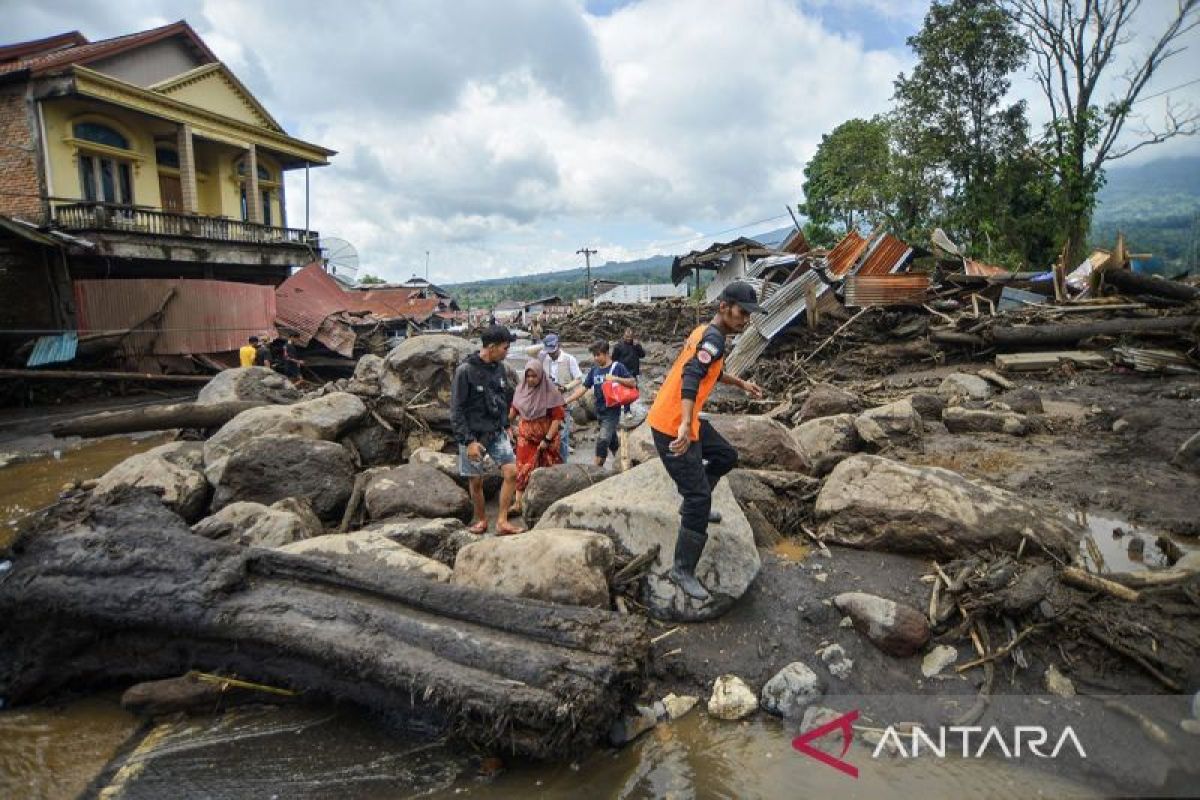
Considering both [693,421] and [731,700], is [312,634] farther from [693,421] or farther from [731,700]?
[693,421]

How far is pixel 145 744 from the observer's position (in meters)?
3.16

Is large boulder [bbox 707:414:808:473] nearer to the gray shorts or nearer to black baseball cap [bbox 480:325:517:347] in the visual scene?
the gray shorts

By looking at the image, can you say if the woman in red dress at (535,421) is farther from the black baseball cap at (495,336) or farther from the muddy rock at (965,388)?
the muddy rock at (965,388)

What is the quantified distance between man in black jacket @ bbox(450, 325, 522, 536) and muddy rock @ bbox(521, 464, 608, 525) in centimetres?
19

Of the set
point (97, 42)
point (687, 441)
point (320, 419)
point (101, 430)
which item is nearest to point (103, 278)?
point (97, 42)

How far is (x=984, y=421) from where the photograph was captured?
297 inches

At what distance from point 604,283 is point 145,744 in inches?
2072

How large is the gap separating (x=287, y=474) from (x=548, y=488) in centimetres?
261

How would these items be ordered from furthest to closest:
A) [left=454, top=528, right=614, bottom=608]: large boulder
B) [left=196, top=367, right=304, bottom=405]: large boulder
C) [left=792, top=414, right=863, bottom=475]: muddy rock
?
[left=196, top=367, right=304, bottom=405]: large boulder
[left=792, top=414, right=863, bottom=475]: muddy rock
[left=454, top=528, right=614, bottom=608]: large boulder

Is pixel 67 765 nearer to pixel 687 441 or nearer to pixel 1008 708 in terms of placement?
pixel 687 441

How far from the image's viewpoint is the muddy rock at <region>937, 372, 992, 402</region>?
9.48 meters

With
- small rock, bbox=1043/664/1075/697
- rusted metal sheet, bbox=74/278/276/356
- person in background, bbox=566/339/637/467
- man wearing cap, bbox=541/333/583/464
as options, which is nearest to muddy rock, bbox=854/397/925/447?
person in background, bbox=566/339/637/467

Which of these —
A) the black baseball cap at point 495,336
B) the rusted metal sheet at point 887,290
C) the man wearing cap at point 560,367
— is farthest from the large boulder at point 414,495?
the rusted metal sheet at point 887,290

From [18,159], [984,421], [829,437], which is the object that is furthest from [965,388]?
[18,159]
